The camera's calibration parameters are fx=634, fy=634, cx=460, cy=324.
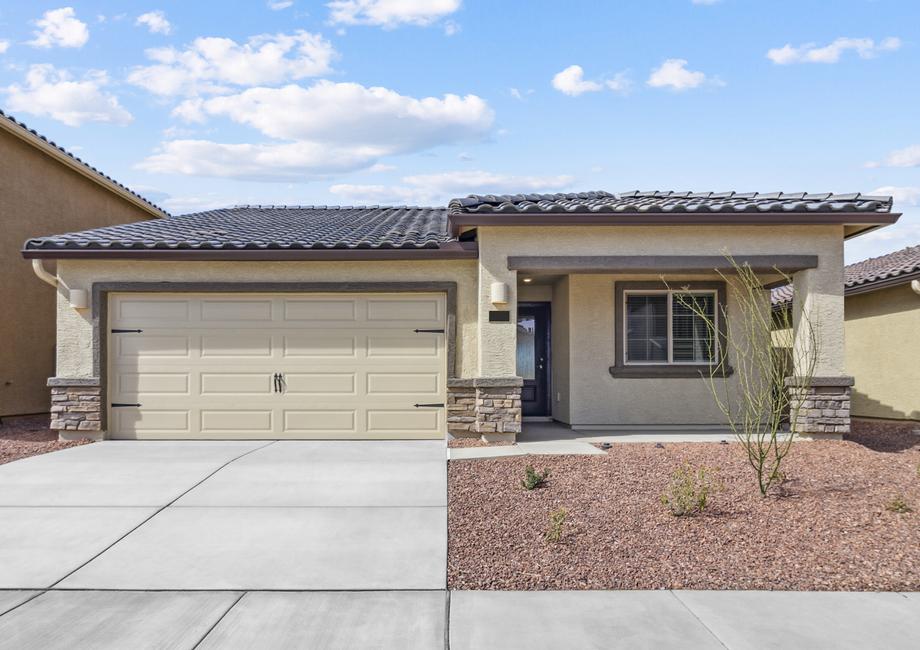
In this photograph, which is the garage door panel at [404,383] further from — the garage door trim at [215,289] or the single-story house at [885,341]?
the single-story house at [885,341]

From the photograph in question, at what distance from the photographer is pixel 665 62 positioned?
519 inches

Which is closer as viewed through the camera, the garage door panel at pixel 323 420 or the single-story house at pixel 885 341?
the garage door panel at pixel 323 420

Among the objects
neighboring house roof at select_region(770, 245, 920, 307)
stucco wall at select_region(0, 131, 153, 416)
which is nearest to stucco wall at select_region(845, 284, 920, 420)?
neighboring house roof at select_region(770, 245, 920, 307)

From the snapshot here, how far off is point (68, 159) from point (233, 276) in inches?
278

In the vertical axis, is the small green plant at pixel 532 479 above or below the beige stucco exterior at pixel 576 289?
below

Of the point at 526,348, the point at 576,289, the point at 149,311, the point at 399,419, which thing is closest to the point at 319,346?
the point at 399,419

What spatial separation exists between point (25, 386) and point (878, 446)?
15719 millimetres

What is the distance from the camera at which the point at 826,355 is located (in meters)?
9.52

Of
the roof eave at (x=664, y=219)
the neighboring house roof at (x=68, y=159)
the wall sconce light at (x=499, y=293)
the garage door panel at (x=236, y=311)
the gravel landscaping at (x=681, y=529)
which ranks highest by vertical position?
the neighboring house roof at (x=68, y=159)

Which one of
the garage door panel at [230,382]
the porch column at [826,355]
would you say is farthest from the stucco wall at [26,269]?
the porch column at [826,355]

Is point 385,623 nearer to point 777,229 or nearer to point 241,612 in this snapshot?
point 241,612

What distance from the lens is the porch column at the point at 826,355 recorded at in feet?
31.2

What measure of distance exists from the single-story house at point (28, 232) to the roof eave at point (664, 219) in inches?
376

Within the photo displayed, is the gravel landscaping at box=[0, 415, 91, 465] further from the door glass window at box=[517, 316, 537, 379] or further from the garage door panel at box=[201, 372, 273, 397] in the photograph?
the door glass window at box=[517, 316, 537, 379]
